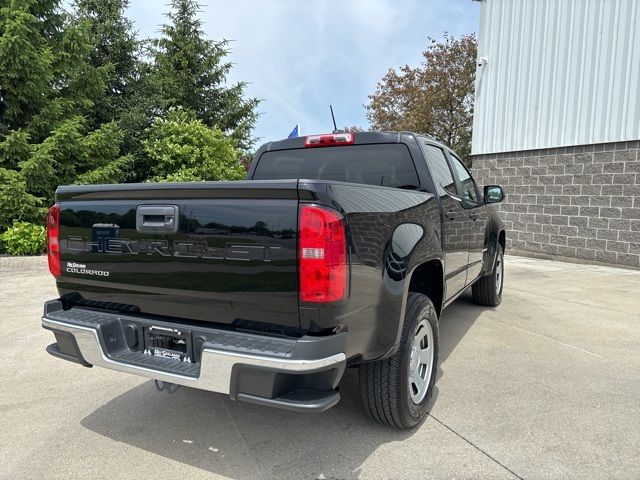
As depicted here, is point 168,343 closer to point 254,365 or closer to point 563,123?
point 254,365

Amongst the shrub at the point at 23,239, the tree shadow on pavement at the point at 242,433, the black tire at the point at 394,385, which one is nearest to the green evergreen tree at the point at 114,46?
the shrub at the point at 23,239

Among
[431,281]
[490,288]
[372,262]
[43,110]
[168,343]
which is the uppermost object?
[43,110]

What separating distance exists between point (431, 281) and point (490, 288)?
2.76m

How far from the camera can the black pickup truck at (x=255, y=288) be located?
2.04 meters

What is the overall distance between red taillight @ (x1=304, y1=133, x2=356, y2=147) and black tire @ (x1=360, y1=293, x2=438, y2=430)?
1480 millimetres

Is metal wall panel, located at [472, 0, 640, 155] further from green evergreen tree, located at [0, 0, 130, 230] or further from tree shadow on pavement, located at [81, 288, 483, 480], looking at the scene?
green evergreen tree, located at [0, 0, 130, 230]

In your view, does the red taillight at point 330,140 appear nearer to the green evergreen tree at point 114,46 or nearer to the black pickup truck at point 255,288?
the black pickup truck at point 255,288

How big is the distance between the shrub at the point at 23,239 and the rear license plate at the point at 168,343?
353 inches

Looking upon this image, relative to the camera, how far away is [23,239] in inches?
385

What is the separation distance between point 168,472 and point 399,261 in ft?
5.35

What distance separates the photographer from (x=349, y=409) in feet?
10.1

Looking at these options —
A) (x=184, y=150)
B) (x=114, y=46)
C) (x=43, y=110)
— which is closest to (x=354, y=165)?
(x=43, y=110)

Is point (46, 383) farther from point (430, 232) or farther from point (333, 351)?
point (430, 232)

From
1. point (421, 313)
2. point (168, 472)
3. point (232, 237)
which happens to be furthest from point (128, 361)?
point (421, 313)
